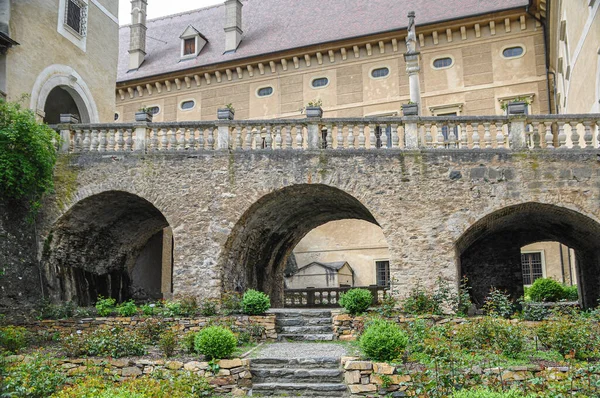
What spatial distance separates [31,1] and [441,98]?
17346mm

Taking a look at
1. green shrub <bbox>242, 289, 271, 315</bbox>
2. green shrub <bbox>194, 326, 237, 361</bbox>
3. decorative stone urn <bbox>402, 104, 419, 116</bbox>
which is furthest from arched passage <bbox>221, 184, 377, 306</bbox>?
green shrub <bbox>194, 326, 237, 361</bbox>

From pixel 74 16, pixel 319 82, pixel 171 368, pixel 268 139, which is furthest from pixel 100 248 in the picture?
pixel 319 82

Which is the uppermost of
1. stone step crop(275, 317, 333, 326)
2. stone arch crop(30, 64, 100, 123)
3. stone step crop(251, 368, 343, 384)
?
stone arch crop(30, 64, 100, 123)

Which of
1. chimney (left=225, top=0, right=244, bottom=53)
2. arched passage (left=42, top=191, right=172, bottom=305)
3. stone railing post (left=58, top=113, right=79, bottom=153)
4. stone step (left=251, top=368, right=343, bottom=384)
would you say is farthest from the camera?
chimney (left=225, top=0, right=244, bottom=53)

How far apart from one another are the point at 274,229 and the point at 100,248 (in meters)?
5.13

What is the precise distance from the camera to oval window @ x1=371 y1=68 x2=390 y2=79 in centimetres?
2867

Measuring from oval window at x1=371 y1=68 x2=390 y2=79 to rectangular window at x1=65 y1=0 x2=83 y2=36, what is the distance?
13341 millimetres

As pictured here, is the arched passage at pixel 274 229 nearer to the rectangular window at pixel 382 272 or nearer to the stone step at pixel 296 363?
the stone step at pixel 296 363

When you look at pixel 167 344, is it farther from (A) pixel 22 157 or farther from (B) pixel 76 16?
(B) pixel 76 16

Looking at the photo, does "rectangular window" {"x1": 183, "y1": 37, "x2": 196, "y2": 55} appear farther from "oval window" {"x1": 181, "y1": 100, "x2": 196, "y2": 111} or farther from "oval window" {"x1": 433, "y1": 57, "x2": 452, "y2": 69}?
"oval window" {"x1": 433, "y1": 57, "x2": 452, "y2": 69}

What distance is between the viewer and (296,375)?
438 inches

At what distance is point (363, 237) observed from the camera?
2873 centimetres

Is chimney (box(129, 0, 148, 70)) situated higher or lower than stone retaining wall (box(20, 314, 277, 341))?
higher

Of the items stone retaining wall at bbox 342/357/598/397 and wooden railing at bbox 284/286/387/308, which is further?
wooden railing at bbox 284/286/387/308
